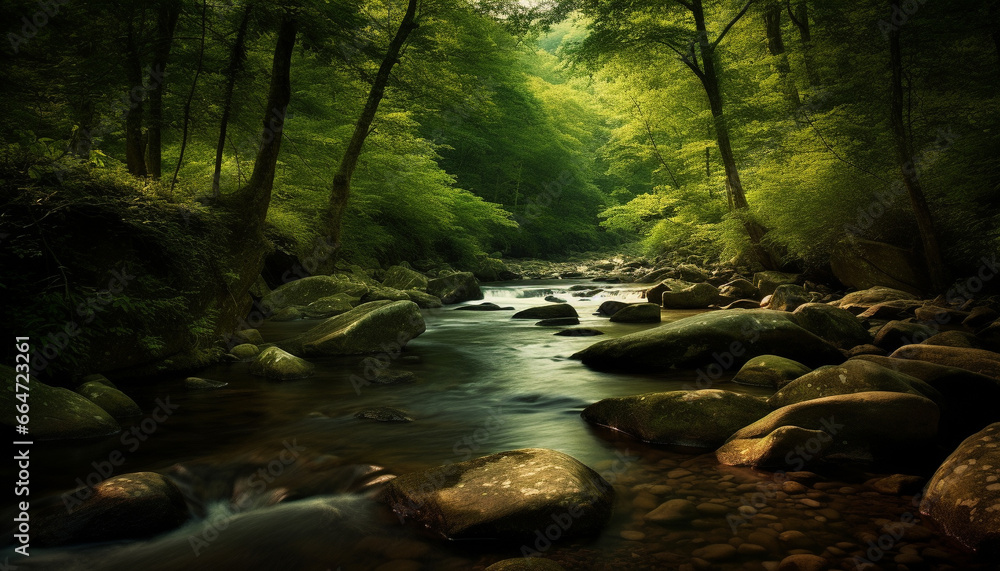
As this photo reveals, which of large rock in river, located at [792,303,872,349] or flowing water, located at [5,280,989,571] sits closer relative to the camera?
flowing water, located at [5,280,989,571]

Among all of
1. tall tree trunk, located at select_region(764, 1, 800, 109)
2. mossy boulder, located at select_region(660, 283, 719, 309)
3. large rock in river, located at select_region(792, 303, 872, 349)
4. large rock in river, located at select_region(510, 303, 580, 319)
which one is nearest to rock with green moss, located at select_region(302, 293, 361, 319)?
large rock in river, located at select_region(510, 303, 580, 319)

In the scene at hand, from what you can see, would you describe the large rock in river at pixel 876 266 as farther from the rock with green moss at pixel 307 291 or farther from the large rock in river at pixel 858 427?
the rock with green moss at pixel 307 291

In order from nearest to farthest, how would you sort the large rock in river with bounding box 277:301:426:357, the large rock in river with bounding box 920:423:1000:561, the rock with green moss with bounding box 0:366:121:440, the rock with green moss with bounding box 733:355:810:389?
1. the large rock in river with bounding box 920:423:1000:561
2. the rock with green moss with bounding box 0:366:121:440
3. the rock with green moss with bounding box 733:355:810:389
4. the large rock in river with bounding box 277:301:426:357

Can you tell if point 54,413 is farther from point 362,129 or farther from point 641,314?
point 362,129

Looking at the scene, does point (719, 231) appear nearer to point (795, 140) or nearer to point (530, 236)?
point (795, 140)

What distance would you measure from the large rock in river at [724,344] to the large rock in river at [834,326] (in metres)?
0.44

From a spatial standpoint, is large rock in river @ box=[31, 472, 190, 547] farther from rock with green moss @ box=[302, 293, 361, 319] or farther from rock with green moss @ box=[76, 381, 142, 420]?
rock with green moss @ box=[302, 293, 361, 319]

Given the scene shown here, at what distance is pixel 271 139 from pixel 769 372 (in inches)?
271

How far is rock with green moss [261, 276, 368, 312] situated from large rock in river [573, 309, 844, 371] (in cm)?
747

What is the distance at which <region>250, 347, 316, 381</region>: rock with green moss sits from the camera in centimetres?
554

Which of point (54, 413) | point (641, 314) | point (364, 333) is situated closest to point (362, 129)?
point (364, 333)

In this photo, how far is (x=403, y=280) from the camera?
15.6m

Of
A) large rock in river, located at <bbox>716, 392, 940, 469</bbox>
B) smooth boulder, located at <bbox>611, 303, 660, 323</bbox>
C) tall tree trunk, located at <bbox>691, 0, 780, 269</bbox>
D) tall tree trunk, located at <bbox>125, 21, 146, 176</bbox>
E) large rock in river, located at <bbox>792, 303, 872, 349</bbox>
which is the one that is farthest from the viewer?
tall tree trunk, located at <bbox>691, 0, 780, 269</bbox>

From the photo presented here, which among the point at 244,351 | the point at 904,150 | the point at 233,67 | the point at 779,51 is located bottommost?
the point at 244,351
